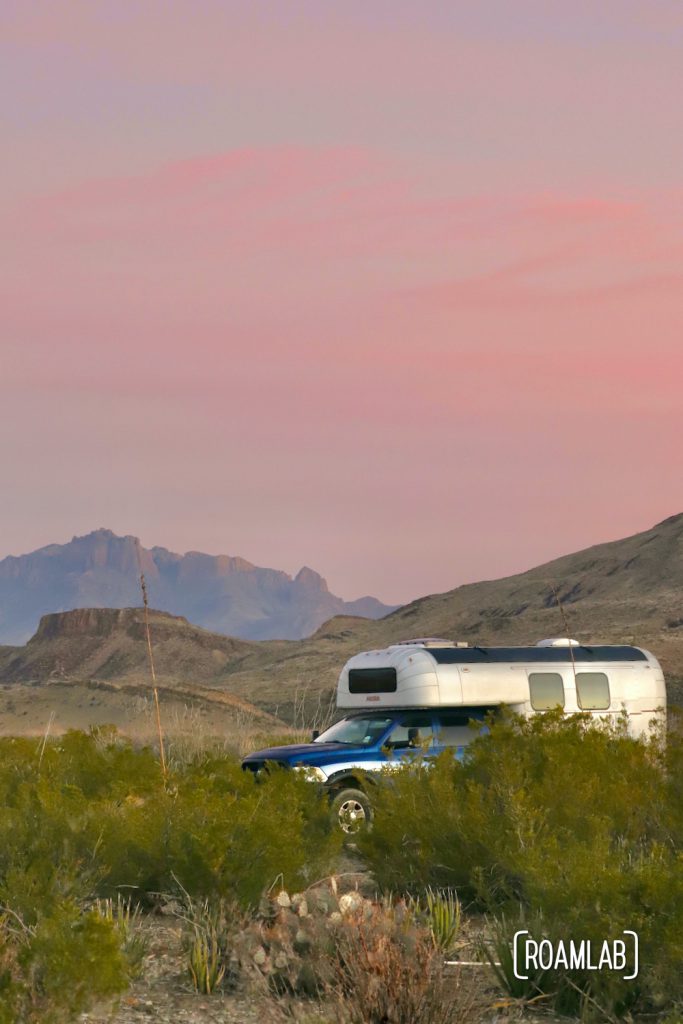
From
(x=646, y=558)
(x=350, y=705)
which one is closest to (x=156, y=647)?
(x=646, y=558)

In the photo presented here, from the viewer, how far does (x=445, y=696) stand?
1891 centimetres

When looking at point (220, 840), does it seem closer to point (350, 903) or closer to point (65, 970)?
point (350, 903)

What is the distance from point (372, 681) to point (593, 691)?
12.4ft

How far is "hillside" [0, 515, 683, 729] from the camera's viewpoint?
70625mm

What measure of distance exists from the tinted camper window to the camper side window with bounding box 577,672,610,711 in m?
3.34

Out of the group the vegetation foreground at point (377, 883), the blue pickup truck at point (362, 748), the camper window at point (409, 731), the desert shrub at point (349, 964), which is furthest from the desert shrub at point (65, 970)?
the camper window at point (409, 731)

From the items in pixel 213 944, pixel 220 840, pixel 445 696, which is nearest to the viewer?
pixel 213 944

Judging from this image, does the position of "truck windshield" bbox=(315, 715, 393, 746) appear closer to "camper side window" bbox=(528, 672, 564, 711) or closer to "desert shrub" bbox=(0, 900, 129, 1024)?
"camper side window" bbox=(528, 672, 564, 711)

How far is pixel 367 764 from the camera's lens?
655 inches

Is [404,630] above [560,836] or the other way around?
above

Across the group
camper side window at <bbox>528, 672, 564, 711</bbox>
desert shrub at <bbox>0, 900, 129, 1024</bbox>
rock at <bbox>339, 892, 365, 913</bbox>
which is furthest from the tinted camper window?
desert shrub at <bbox>0, 900, 129, 1024</bbox>

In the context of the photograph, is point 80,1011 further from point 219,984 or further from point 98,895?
point 98,895

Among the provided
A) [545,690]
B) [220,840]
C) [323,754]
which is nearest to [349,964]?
[220,840]

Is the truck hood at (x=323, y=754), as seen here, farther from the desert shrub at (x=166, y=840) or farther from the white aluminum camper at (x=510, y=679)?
the desert shrub at (x=166, y=840)
